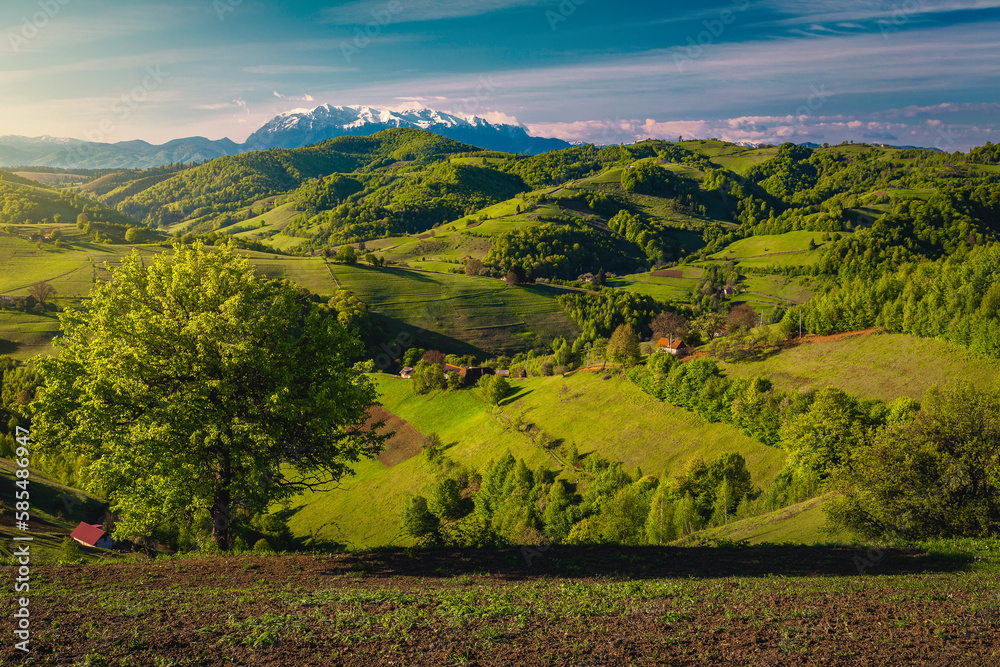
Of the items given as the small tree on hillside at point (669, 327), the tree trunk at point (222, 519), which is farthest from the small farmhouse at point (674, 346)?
the tree trunk at point (222, 519)

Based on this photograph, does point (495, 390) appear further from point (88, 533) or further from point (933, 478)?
point (933, 478)

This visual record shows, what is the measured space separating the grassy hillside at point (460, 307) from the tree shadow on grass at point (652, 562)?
413ft

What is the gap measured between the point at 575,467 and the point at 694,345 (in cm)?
4291

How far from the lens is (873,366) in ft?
196

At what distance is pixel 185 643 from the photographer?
38.8 feet

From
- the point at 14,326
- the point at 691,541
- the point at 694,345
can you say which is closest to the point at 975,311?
the point at 694,345

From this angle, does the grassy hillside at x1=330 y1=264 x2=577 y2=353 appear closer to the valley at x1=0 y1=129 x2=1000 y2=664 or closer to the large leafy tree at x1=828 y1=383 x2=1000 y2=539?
the valley at x1=0 y1=129 x2=1000 y2=664

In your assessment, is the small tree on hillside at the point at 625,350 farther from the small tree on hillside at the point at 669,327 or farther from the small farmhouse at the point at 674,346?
the small tree on hillside at the point at 669,327

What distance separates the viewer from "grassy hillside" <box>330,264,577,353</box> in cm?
15350

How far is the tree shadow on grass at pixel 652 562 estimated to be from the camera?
19234 mm

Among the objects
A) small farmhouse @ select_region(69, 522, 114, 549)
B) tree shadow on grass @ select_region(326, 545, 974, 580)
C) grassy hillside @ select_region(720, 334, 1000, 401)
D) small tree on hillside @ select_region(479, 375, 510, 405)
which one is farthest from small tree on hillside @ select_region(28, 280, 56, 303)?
grassy hillside @ select_region(720, 334, 1000, 401)

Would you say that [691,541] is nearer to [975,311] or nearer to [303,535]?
[303,535]

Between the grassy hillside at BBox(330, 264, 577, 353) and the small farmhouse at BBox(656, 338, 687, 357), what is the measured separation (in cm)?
5419

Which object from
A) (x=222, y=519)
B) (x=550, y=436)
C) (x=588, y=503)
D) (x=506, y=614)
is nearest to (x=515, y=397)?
(x=550, y=436)
